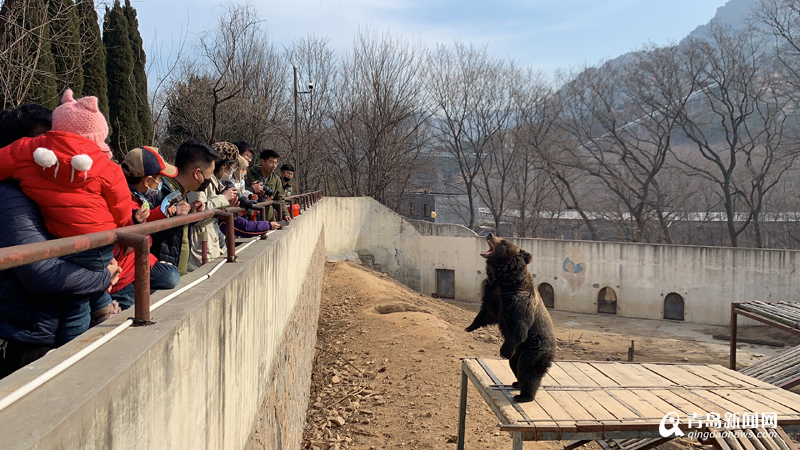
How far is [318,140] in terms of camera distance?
29.5 m

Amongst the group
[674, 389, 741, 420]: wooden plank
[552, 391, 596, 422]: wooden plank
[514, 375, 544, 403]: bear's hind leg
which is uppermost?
[514, 375, 544, 403]: bear's hind leg

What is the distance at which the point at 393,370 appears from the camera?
359 inches

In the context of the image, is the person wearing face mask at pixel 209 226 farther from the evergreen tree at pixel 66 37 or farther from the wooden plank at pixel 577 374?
the evergreen tree at pixel 66 37

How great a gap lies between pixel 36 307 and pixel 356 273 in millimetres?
15224

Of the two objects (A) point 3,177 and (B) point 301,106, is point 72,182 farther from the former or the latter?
(B) point 301,106

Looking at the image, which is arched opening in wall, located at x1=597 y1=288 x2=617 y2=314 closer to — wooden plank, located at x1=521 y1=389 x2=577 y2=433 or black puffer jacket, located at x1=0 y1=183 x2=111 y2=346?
wooden plank, located at x1=521 y1=389 x2=577 y2=433

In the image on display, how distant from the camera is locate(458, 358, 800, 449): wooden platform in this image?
446 cm

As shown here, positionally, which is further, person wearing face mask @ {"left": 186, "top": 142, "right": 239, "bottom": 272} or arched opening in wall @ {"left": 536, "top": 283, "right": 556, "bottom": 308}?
arched opening in wall @ {"left": 536, "top": 283, "right": 556, "bottom": 308}

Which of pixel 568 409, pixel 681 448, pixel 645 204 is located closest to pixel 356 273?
pixel 681 448

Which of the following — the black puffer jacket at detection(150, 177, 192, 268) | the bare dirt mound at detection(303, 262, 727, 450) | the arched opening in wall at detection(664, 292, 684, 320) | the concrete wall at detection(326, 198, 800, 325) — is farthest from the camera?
the arched opening in wall at detection(664, 292, 684, 320)

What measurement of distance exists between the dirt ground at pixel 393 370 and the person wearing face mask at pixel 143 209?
15.3 ft

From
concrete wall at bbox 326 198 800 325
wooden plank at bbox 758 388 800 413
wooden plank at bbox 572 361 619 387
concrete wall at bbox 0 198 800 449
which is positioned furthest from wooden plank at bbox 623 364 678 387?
concrete wall at bbox 326 198 800 325

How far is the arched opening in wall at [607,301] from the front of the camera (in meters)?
21.5

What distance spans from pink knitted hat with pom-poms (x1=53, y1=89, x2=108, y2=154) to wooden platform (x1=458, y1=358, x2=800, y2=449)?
3.82m
